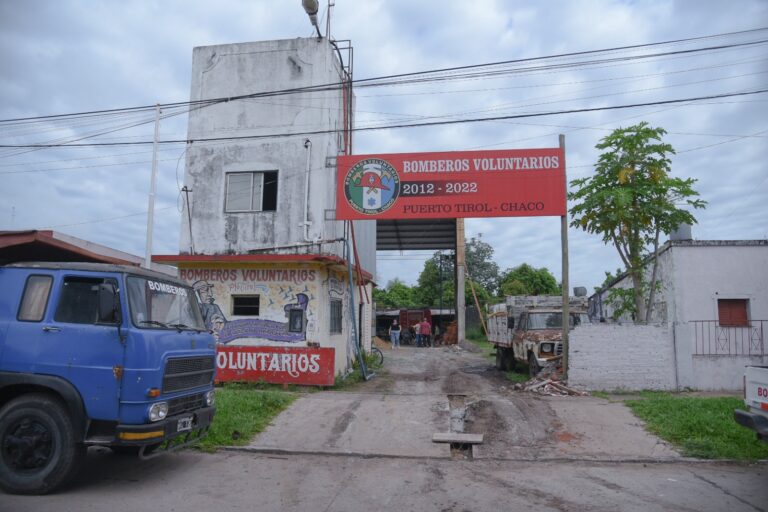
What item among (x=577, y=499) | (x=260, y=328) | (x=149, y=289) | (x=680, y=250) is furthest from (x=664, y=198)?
(x=149, y=289)

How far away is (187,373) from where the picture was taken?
22.1 ft

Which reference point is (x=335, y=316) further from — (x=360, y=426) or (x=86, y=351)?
(x=86, y=351)

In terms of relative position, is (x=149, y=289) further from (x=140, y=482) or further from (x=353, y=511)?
(x=353, y=511)

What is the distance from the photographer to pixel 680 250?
16.0m

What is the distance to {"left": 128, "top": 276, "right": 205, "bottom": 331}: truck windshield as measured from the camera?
644 centimetres

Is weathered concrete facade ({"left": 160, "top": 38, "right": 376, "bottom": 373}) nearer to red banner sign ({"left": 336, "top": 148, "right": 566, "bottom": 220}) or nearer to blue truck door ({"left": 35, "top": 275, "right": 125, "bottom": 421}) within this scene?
red banner sign ({"left": 336, "top": 148, "right": 566, "bottom": 220})

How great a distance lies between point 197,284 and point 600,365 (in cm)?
1025

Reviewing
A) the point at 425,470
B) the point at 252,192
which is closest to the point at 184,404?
the point at 425,470

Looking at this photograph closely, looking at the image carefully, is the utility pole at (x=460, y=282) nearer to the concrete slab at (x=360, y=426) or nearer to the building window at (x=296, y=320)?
the building window at (x=296, y=320)

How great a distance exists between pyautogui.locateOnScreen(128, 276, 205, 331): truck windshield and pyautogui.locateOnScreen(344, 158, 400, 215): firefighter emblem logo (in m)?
6.87

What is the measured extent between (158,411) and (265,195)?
922 cm

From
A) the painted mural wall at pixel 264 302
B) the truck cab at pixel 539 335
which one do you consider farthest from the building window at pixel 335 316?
the truck cab at pixel 539 335

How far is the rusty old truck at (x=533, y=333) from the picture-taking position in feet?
46.9

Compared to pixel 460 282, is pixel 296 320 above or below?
below
